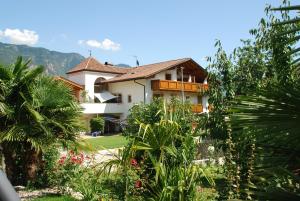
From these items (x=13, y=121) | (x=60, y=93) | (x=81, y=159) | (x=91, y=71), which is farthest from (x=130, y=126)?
(x=91, y=71)

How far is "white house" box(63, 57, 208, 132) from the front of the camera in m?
45.8

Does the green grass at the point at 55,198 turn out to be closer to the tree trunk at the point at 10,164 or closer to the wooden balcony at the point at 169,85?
the tree trunk at the point at 10,164

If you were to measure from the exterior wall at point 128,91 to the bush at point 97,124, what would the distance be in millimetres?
4476

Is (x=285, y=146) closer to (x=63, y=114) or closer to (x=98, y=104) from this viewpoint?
(x=63, y=114)

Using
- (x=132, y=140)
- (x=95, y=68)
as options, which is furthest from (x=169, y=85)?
(x=132, y=140)

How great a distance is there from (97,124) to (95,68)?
10739 millimetres

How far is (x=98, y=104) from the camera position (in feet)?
153

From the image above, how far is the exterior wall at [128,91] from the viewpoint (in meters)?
45.9

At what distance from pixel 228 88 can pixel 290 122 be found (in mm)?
9545

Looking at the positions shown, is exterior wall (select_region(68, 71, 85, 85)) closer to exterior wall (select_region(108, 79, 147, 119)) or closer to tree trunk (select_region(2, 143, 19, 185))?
exterior wall (select_region(108, 79, 147, 119))

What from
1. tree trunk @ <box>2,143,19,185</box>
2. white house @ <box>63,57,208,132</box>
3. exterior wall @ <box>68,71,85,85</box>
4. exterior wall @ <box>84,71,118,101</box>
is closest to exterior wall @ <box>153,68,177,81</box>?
white house @ <box>63,57,208,132</box>

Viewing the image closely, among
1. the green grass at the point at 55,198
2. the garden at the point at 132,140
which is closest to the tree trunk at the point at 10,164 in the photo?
the garden at the point at 132,140

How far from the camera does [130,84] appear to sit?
156 feet

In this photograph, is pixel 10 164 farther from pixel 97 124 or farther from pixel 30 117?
pixel 97 124
